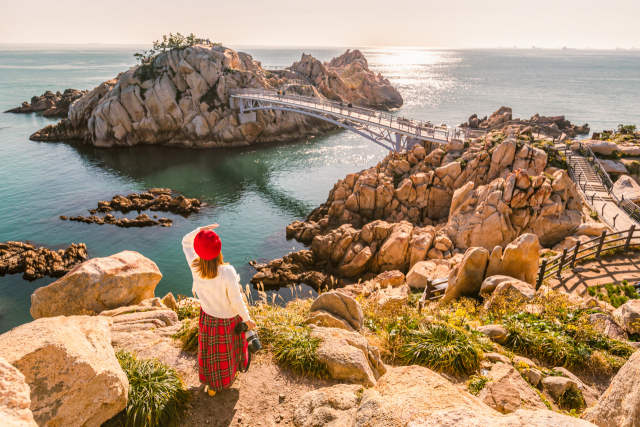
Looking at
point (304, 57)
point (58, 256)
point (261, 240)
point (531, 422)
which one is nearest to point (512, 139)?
point (261, 240)

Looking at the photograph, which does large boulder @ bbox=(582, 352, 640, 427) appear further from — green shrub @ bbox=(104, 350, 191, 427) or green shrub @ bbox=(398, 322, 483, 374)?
green shrub @ bbox=(104, 350, 191, 427)

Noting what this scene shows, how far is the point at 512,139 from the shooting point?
79.6 feet

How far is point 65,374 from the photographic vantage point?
409cm

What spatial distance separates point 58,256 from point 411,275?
22776mm

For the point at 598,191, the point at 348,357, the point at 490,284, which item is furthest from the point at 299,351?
the point at 598,191

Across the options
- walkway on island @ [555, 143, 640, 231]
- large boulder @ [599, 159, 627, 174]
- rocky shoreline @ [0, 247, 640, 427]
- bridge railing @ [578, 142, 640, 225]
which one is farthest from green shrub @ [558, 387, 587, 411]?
large boulder @ [599, 159, 627, 174]

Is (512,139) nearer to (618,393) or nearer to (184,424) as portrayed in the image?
(618,393)

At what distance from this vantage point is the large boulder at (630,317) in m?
7.98

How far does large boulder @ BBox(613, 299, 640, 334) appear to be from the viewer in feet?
26.2

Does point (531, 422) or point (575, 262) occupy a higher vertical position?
point (531, 422)

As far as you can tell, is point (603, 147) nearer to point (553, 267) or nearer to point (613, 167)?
point (613, 167)

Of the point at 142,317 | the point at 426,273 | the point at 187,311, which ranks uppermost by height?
the point at 142,317

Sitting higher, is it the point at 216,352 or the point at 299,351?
the point at 216,352

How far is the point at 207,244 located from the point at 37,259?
25157 millimetres
